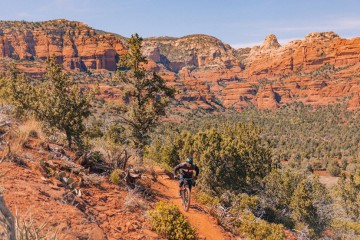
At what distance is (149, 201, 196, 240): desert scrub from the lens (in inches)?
277

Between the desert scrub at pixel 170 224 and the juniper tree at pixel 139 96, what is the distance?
28.0 ft

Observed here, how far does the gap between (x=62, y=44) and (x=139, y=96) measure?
138484 mm

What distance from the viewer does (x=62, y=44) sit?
449ft

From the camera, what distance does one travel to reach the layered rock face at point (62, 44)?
123938mm

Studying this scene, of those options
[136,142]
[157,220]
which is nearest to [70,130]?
[136,142]

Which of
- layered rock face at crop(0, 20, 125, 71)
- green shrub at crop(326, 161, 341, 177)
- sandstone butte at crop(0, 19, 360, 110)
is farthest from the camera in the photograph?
layered rock face at crop(0, 20, 125, 71)

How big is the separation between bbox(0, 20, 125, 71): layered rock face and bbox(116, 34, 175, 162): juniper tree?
119 meters

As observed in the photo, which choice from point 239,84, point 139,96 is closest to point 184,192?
point 139,96

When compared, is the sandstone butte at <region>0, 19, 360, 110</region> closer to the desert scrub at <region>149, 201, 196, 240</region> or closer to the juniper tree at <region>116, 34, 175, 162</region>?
the juniper tree at <region>116, 34, 175, 162</region>

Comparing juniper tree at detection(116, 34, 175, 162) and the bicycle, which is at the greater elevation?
juniper tree at detection(116, 34, 175, 162)

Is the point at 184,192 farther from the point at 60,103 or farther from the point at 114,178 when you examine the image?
the point at 60,103

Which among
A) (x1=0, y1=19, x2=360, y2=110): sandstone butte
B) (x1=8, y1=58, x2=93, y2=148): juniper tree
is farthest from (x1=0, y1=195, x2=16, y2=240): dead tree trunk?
(x1=0, y1=19, x2=360, y2=110): sandstone butte

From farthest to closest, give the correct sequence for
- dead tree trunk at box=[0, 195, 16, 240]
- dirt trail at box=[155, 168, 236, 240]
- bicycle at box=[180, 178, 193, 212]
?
bicycle at box=[180, 178, 193, 212], dirt trail at box=[155, 168, 236, 240], dead tree trunk at box=[0, 195, 16, 240]

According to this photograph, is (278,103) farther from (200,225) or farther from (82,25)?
(200,225)
